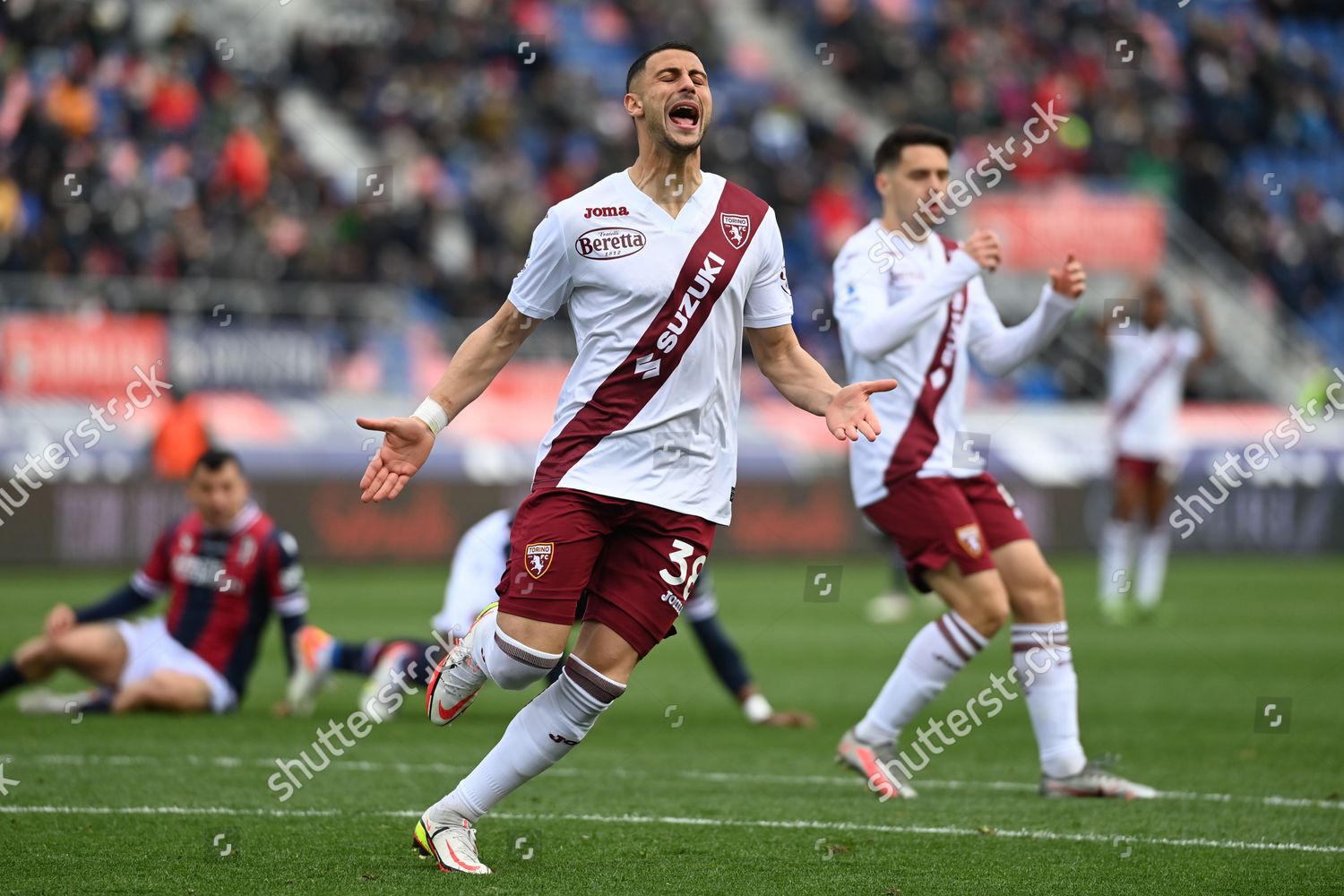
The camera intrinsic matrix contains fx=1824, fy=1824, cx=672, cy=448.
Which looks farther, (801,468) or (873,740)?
(801,468)

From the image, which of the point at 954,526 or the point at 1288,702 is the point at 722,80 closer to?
the point at 1288,702

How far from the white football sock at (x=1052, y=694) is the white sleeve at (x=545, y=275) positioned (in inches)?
110

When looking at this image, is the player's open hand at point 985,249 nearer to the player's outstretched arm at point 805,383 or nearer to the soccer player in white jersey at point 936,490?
the soccer player in white jersey at point 936,490

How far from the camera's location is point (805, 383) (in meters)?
5.86

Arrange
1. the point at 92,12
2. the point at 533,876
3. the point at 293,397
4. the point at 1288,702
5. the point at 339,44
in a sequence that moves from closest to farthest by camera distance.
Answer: the point at 533,876
the point at 1288,702
the point at 293,397
the point at 92,12
the point at 339,44

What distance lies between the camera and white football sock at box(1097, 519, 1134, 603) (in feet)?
55.0

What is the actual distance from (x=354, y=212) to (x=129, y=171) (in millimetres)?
2735

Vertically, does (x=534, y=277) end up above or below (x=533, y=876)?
above

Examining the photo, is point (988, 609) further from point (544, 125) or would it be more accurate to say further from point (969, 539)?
point (544, 125)

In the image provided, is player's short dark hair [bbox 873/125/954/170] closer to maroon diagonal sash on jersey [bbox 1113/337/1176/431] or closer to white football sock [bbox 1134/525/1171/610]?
maroon diagonal sash on jersey [bbox 1113/337/1176/431]

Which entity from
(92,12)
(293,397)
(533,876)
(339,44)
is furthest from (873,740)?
(339,44)

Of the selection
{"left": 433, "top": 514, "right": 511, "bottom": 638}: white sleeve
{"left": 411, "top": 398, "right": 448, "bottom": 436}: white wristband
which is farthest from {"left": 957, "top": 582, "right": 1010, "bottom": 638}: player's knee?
{"left": 433, "top": 514, "right": 511, "bottom": 638}: white sleeve

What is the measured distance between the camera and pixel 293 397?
20312mm

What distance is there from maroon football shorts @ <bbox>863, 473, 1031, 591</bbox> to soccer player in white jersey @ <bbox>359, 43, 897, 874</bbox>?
1.75m
